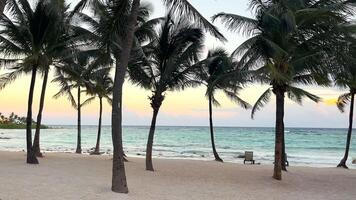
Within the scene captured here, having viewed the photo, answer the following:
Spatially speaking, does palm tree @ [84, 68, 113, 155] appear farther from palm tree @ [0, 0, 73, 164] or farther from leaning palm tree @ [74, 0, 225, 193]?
leaning palm tree @ [74, 0, 225, 193]

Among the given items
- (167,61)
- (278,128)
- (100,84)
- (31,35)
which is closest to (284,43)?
(278,128)

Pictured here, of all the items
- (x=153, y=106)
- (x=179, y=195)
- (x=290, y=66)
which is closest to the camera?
(x=179, y=195)

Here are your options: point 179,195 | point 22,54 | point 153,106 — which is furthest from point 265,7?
point 22,54

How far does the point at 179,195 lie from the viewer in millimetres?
11102

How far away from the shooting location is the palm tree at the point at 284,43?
14164mm

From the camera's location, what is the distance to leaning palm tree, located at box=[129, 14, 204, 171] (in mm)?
17281

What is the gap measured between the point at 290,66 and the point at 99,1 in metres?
7.05

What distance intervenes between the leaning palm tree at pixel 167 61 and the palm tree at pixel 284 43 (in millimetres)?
2214

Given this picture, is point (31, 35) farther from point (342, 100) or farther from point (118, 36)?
point (342, 100)

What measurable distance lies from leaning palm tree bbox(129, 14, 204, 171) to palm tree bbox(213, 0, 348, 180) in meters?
2.21

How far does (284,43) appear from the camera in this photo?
14.8 meters

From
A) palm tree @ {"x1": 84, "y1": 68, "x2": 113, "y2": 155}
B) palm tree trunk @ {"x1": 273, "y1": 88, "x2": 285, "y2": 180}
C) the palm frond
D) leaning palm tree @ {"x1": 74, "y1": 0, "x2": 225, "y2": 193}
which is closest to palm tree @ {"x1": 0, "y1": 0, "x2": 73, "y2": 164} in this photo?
palm tree @ {"x1": 84, "y1": 68, "x2": 113, "y2": 155}

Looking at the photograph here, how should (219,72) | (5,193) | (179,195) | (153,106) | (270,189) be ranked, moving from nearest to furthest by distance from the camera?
(5,193) < (179,195) < (270,189) < (153,106) < (219,72)

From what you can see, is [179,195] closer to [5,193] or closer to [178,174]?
[5,193]
